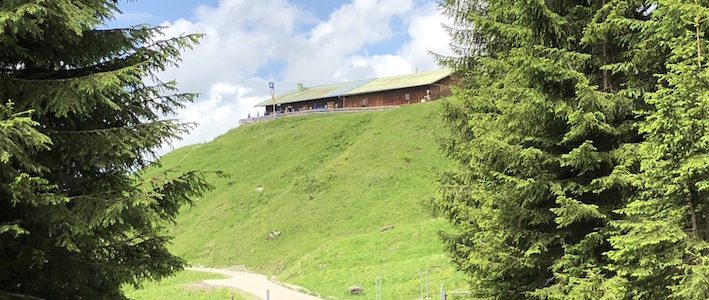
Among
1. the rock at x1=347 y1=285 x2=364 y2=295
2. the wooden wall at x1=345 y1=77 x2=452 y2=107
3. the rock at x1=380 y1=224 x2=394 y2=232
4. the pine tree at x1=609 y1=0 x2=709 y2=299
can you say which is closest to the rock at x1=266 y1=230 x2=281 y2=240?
the rock at x1=380 y1=224 x2=394 y2=232

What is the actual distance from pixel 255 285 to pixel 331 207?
13.1m

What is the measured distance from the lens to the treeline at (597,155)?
6.40 metres

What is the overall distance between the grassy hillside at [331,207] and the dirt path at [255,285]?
90cm

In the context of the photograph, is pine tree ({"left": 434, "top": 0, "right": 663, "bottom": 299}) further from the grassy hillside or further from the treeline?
the grassy hillside

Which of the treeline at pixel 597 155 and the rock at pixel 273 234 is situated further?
the rock at pixel 273 234

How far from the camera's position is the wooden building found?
6406 centimetres

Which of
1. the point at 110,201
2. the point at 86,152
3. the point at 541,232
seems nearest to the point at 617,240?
the point at 541,232

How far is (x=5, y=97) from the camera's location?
6062mm

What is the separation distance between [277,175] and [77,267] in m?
42.2

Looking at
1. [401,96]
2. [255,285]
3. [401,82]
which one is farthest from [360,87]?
[255,285]

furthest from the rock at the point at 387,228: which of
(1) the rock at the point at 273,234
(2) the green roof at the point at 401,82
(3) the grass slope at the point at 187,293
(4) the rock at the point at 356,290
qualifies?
(2) the green roof at the point at 401,82

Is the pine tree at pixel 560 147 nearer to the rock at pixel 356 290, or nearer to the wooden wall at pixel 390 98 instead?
the rock at pixel 356 290

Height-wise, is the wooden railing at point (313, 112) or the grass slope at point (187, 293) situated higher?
the wooden railing at point (313, 112)

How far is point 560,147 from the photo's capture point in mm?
8148
